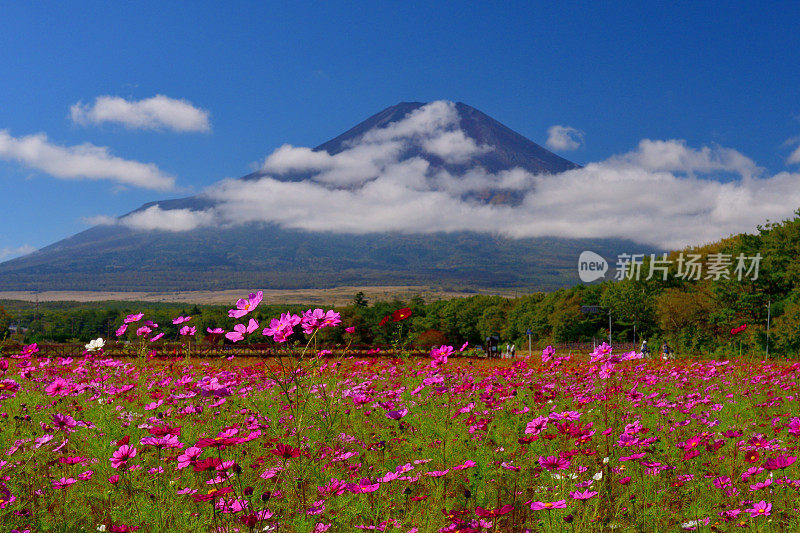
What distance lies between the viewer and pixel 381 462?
13.6ft

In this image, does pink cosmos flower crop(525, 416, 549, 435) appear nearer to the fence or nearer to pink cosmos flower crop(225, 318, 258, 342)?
the fence

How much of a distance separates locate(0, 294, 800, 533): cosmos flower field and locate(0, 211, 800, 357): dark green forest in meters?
1.03

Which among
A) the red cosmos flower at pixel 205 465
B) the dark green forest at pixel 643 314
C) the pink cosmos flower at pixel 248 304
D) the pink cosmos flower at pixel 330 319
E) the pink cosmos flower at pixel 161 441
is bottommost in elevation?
the dark green forest at pixel 643 314

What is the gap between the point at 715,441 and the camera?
430cm

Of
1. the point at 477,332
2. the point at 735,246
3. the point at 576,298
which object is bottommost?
the point at 477,332

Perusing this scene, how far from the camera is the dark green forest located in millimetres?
34719

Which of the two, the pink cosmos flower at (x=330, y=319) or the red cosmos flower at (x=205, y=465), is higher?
the pink cosmos flower at (x=330, y=319)

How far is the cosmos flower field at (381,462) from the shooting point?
2.83m

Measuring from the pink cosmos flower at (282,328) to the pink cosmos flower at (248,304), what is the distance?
4.6 inches

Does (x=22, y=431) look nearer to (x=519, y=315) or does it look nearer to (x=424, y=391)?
(x=424, y=391)

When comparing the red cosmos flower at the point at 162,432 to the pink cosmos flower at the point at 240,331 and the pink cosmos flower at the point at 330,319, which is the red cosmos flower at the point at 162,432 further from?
the pink cosmos flower at the point at 330,319

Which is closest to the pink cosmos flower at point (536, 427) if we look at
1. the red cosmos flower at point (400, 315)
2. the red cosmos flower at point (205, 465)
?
the red cosmos flower at point (400, 315)

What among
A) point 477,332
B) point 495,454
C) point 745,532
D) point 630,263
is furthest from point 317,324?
point 477,332

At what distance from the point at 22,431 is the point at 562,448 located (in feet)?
14.8
